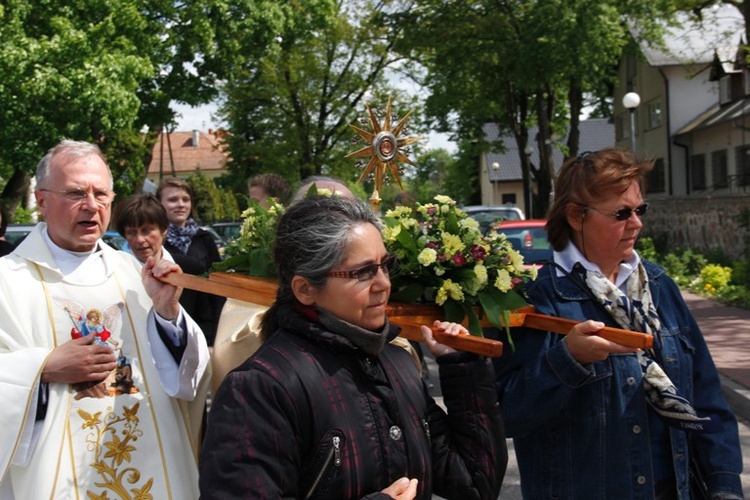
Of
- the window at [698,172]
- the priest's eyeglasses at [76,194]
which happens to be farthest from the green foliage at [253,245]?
the window at [698,172]

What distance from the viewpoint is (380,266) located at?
2059 millimetres

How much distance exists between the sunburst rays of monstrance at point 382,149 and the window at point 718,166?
28.8 meters

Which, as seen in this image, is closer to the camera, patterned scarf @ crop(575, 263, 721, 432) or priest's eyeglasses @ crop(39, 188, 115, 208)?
patterned scarf @ crop(575, 263, 721, 432)

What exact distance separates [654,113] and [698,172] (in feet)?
17.3

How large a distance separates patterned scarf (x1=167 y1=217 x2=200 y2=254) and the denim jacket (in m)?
3.55

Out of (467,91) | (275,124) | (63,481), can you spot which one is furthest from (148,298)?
(275,124)

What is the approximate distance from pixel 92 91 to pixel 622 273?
617 inches

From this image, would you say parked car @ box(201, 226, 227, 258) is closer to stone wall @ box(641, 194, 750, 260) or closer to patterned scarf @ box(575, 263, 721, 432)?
patterned scarf @ box(575, 263, 721, 432)

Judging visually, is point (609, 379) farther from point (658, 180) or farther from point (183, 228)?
point (658, 180)

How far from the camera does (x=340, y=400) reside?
75.2 inches

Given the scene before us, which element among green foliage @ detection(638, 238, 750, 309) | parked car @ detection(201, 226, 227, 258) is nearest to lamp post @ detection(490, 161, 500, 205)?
green foliage @ detection(638, 238, 750, 309)

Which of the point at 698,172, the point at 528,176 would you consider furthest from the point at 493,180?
the point at 528,176

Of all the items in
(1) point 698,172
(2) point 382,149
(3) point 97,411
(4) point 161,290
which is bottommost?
(3) point 97,411

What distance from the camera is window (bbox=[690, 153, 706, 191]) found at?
33.5 meters
